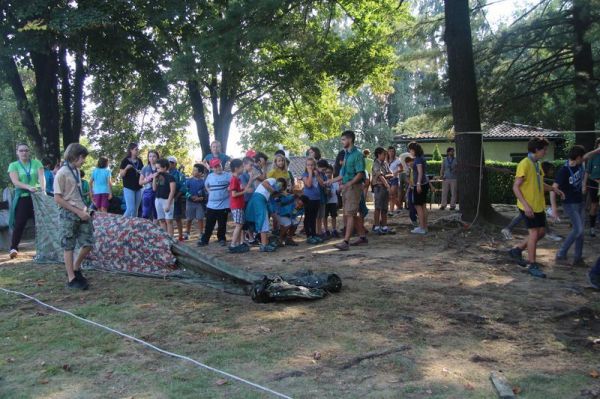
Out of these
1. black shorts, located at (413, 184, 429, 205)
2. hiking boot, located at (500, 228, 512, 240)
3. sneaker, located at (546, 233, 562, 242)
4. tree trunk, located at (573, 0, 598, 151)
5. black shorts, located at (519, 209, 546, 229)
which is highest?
tree trunk, located at (573, 0, 598, 151)

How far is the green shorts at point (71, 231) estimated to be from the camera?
6.80m

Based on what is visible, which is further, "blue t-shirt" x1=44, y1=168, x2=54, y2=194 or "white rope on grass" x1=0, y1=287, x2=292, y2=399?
"blue t-shirt" x1=44, y1=168, x2=54, y2=194

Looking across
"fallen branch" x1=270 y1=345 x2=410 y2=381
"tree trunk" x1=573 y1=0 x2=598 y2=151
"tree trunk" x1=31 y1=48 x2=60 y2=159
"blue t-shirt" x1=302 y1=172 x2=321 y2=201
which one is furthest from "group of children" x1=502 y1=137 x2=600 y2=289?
"tree trunk" x1=31 y1=48 x2=60 y2=159

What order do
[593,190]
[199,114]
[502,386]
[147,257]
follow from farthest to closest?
[199,114], [593,190], [147,257], [502,386]

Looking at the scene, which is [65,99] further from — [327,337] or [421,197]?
[327,337]

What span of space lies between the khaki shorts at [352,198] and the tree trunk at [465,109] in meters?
2.95

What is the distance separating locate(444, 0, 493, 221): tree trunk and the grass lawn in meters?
3.57

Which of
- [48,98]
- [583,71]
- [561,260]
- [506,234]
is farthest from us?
[48,98]

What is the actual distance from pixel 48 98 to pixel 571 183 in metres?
14.3

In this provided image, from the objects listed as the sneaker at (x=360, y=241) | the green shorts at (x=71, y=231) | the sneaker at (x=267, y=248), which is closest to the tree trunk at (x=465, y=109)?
the sneaker at (x=360, y=241)

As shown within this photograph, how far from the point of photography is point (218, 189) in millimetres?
10125

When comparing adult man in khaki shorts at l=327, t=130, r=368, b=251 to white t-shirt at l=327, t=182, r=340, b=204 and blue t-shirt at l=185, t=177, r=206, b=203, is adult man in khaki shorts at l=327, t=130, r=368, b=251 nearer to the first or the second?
white t-shirt at l=327, t=182, r=340, b=204

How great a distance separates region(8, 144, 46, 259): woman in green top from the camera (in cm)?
929

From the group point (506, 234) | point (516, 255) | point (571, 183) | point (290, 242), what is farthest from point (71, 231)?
point (506, 234)
